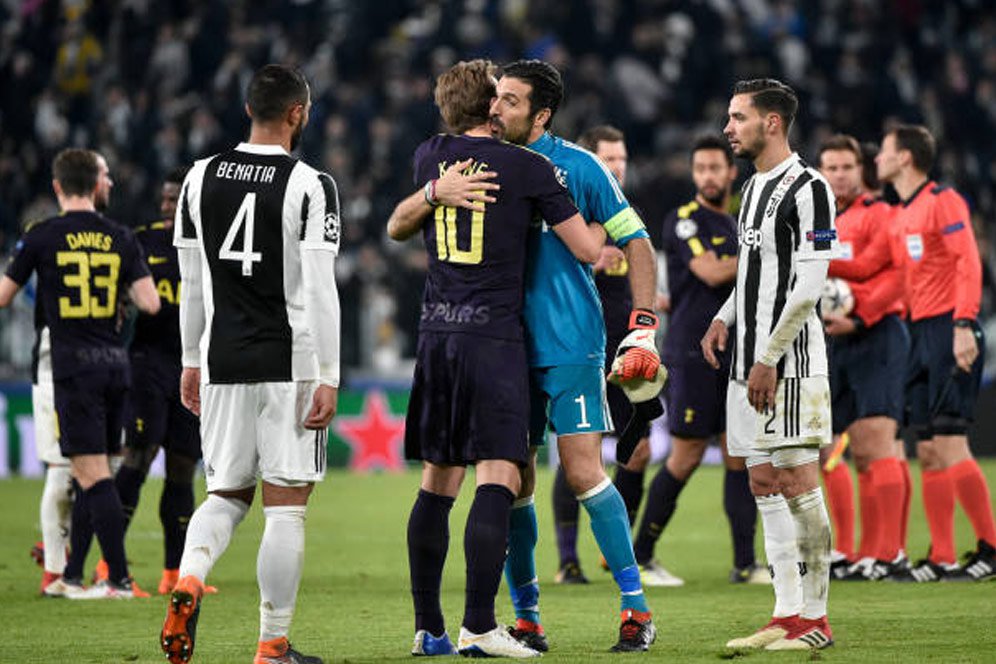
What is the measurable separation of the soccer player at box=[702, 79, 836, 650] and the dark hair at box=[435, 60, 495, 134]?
40.1 inches

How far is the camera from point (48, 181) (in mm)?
20891

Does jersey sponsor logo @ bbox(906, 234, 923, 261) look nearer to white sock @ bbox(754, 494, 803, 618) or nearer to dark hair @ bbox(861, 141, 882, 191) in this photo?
dark hair @ bbox(861, 141, 882, 191)

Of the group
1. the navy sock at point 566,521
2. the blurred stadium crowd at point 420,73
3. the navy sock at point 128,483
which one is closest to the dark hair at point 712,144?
the navy sock at point 566,521

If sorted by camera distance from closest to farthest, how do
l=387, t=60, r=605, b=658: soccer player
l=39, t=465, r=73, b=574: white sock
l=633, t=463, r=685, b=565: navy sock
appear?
l=387, t=60, r=605, b=658: soccer player, l=39, t=465, r=73, b=574: white sock, l=633, t=463, r=685, b=565: navy sock

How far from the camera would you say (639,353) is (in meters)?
6.45

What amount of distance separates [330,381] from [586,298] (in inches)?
43.8

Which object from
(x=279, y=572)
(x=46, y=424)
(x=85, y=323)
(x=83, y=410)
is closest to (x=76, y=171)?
(x=85, y=323)

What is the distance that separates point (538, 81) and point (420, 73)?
52.1 ft

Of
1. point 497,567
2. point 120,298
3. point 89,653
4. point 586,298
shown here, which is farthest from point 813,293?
point 120,298

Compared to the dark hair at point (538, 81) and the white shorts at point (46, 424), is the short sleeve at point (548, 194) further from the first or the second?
the white shorts at point (46, 424)

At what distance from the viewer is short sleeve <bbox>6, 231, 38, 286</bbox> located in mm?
8898

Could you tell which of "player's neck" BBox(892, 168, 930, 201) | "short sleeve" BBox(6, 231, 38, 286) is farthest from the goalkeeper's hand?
"player's neck" BBox(892, 168, 930, 201)

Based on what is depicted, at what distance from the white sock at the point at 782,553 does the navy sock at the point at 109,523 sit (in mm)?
3619

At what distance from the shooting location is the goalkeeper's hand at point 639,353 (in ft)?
21.1
